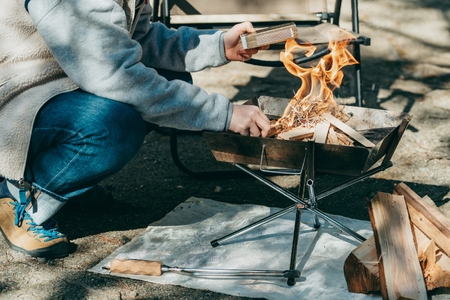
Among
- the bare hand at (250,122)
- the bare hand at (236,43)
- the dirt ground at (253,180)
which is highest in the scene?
the bare hand at (236,43)

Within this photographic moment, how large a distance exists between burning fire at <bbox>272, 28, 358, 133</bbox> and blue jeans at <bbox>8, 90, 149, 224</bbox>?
1.94 ft

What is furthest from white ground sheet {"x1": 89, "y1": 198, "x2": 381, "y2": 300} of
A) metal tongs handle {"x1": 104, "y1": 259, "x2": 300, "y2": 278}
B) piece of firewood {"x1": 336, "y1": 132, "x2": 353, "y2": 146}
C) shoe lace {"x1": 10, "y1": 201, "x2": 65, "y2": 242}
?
piece of firewood {"x1": 336, "y1": 132, "x2": 353, "y2": 146}

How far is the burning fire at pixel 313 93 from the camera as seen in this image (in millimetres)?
2322

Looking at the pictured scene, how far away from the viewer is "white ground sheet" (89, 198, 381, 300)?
2119 millimetres

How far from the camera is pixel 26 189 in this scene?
7.41 feet

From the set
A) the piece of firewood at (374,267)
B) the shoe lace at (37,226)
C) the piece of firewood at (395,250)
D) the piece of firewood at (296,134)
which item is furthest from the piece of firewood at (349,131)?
the shoe lace at (37,226)

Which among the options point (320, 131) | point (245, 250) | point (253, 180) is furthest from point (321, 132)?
point (253, 180)

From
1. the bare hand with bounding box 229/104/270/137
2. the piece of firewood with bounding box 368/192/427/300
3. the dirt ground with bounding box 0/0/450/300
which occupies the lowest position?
the dirt ground with bounding box 0/0/450/300

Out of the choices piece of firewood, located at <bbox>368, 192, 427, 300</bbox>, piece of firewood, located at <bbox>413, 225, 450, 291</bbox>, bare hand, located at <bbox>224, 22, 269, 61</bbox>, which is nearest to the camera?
piece of firewood, located at <bbox>368, 192, 427, 300</bbox>

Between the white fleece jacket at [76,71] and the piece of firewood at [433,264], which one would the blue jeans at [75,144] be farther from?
the piece of firewood at [433,264]

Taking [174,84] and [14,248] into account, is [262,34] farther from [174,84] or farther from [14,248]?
[14,248]

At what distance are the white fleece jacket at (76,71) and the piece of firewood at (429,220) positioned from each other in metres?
0.77

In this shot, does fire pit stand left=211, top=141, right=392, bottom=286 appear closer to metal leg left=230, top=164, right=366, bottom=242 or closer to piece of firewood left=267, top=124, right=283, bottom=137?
metal leg left=230, top=164, right=366, bottom=242

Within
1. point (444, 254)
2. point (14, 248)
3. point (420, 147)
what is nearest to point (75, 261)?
point (14, 248)
